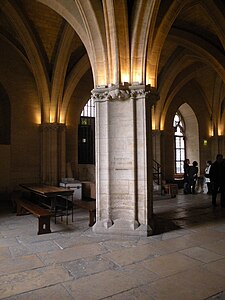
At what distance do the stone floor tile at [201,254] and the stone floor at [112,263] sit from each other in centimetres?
1

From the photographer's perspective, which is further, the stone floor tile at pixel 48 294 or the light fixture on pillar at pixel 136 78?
the light fixture on pillar at pixel 136 78

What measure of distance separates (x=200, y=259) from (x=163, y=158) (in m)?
10.3

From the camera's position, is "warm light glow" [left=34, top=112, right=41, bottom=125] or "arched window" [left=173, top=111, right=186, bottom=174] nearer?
"warm light glow" [left=34, top=112, right=41, bottom=125]

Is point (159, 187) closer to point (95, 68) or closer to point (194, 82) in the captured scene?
point (95, 68)

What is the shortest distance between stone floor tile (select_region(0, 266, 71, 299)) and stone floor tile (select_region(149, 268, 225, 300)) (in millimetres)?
1138

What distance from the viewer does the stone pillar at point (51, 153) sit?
33.7 feet

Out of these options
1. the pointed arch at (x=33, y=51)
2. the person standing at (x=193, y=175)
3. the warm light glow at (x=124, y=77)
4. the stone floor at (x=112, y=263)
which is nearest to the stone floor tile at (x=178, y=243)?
the stone floor at (x=112, y=263)

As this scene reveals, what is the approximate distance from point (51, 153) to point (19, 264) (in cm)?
697

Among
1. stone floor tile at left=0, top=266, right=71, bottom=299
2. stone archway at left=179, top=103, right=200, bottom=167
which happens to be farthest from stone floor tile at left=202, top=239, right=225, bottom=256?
stone archway at left=179, top=103, right=200, bottom=167

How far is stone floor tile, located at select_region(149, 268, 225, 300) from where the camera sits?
276cm

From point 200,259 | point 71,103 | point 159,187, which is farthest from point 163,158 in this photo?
point 200,259

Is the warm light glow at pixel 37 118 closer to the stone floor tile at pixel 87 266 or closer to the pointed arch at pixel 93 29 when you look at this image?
the pointed arch at pixel 93 29

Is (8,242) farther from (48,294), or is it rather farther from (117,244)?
(48,294)

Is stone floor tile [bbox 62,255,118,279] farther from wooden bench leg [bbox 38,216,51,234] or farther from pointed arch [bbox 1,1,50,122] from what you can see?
pointed arch [bbox 1,1,50,122]
